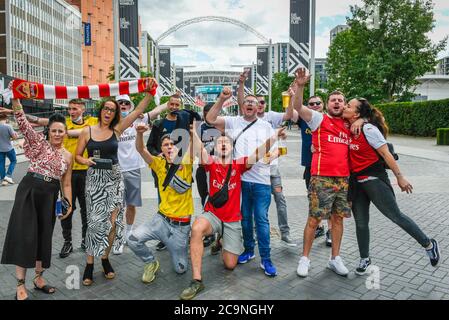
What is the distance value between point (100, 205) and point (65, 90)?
142 centimetres

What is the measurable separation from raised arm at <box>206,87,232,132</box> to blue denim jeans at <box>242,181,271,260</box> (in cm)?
83

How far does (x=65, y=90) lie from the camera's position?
4.65 m

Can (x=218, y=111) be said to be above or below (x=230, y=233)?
above

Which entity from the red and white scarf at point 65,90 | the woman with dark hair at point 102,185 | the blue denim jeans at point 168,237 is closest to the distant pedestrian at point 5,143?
the red and white scarf at point 65,90

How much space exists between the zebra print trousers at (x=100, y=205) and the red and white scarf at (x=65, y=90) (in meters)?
0.95

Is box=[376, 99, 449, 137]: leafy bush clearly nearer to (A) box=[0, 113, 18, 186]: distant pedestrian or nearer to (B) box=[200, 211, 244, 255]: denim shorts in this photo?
(A) box=[0, 113, 18, 186]: distant pedestrian

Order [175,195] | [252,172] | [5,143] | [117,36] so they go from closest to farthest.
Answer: [175,195]
[252,172]
[5,143]
[117,36]

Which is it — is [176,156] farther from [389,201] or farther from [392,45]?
[392,45]

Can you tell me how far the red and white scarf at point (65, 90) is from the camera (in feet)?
13.3

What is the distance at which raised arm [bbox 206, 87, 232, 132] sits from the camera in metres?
4.66

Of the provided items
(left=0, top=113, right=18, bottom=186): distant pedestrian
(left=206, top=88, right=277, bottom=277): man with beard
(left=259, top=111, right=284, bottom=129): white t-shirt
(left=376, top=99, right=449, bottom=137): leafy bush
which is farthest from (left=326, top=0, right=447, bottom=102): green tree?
(left=206, top=88, right=277, bottom=277): man with beard

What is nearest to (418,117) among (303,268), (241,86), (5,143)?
(5,143)

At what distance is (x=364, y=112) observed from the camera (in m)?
4.54

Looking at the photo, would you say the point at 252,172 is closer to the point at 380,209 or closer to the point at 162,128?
the point at 162,128
